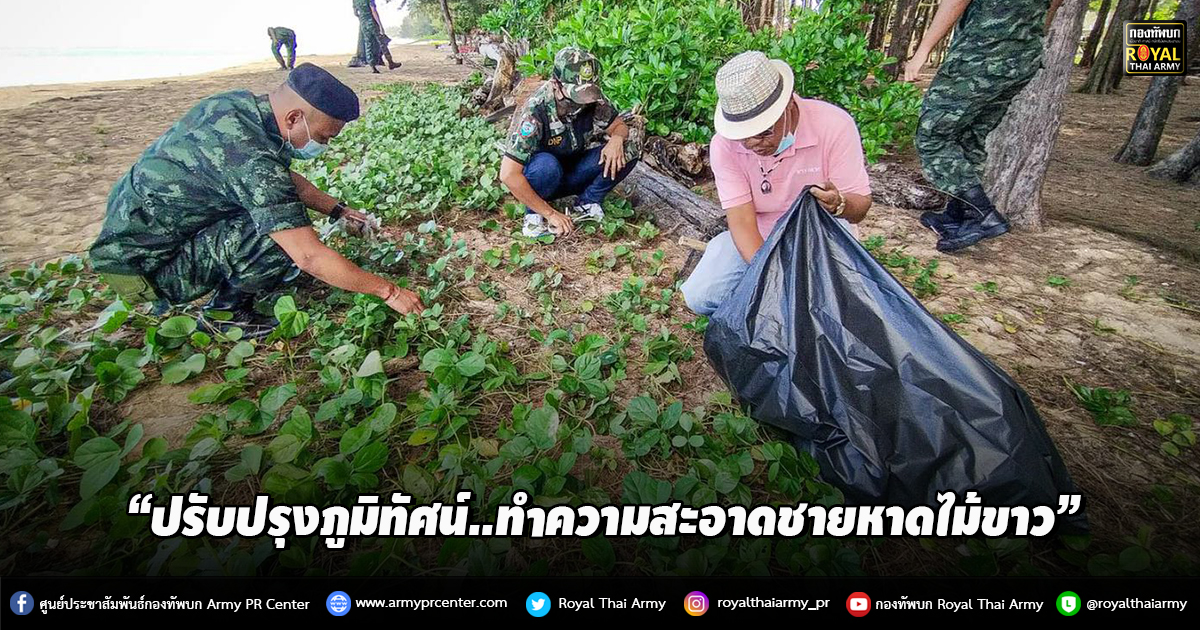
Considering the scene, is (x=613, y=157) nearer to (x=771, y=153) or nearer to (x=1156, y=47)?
(x=771, y=153)

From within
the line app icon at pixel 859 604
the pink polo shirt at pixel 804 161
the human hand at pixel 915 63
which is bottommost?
the line app icon at pixel 859 604

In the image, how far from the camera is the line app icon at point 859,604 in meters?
1.21

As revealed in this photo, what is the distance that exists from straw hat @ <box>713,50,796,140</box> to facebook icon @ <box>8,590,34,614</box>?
2.38 m

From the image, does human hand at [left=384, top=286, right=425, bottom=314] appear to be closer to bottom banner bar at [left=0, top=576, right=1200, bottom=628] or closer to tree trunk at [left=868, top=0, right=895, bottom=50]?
bottom banner bar at [left=0, top=576, right=1200, bottom=628]

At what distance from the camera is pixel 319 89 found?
195 cm

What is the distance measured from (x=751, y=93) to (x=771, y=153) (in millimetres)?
306

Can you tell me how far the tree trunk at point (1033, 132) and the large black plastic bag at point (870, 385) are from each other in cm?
252

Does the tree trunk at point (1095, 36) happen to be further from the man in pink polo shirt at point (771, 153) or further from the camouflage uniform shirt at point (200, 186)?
the camouflage uniform shirt at point (200, 186)

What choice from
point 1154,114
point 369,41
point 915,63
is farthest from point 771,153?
point 369,41

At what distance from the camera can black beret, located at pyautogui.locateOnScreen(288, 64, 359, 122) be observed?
195 cm

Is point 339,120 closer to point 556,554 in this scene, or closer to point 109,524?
point 109,524

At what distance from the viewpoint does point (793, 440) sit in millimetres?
1727

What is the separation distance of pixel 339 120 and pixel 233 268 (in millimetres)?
964

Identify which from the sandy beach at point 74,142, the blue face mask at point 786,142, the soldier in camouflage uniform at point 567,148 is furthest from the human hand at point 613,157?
the sandy beach at point 74,142
